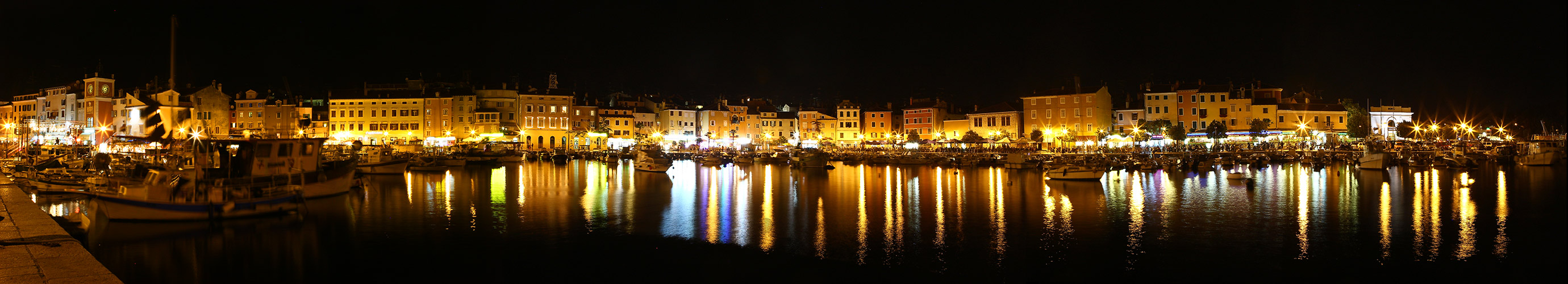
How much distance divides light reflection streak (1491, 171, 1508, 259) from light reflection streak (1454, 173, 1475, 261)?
0.95 feet

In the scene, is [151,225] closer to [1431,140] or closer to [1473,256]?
[1473,256]

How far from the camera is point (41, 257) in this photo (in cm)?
715

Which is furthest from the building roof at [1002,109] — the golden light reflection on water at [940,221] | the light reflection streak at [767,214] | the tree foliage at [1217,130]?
the golden light reflection on water at [940,221]

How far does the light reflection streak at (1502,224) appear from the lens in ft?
41.8

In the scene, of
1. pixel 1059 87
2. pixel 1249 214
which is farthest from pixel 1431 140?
pixel 1249 214

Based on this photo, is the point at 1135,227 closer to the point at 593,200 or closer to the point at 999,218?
the point at 999,218

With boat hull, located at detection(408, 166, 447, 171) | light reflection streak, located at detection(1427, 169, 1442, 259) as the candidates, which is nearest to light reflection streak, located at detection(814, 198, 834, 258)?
light reflection streak, located at detection(1427, 169, 1442, 259)

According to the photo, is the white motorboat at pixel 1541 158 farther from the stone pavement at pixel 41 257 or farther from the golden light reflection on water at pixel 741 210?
the stone pavement at pixel 41 257

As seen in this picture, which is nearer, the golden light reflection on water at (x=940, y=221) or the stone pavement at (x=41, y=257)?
the stone pavement at (x=41, y=257)

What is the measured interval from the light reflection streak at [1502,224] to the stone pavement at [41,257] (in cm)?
1665

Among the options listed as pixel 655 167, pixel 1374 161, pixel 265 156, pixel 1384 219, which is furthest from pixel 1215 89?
pixel 265 156

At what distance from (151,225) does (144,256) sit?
2.85 m

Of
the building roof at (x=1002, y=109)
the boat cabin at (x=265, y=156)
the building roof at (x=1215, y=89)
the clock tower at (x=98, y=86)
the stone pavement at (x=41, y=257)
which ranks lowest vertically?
the stone pavement at (x=41, y=257)

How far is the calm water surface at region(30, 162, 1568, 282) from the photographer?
1119 centimetres
